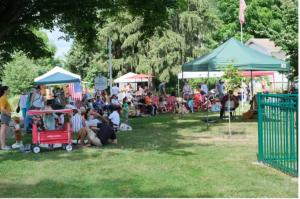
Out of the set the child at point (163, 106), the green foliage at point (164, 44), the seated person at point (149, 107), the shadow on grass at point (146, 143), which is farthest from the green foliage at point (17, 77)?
the shadow on grass at point (146, 143)

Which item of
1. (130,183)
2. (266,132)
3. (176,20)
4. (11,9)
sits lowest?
(130,183)

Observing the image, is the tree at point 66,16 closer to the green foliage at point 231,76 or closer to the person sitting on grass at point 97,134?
the green foliage at point 231,76

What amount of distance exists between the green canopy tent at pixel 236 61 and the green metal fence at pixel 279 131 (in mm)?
8617

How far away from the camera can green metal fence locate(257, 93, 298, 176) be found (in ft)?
28.7

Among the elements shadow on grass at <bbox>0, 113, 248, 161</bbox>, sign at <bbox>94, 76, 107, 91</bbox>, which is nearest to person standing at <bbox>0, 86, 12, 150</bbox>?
shadow on grass at <bbox>0, 113, 248, 161</bbox>

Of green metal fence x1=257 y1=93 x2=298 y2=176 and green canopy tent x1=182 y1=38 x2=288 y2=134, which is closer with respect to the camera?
green metal fence x1=257 y1=93 x2=298 y2=176

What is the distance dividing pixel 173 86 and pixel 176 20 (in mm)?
6613

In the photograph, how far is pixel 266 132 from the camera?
1001 cm

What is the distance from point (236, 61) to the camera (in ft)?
62.4

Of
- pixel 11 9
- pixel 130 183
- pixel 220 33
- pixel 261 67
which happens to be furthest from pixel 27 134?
pixel 220 33

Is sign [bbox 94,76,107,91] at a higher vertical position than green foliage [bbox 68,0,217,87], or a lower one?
lower

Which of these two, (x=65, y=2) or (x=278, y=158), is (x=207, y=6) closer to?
(x=65, y=2)

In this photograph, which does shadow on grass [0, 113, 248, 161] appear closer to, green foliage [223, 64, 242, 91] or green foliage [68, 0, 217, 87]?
green foliage [223, 64, 242, 91]

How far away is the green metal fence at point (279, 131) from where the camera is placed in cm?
875
